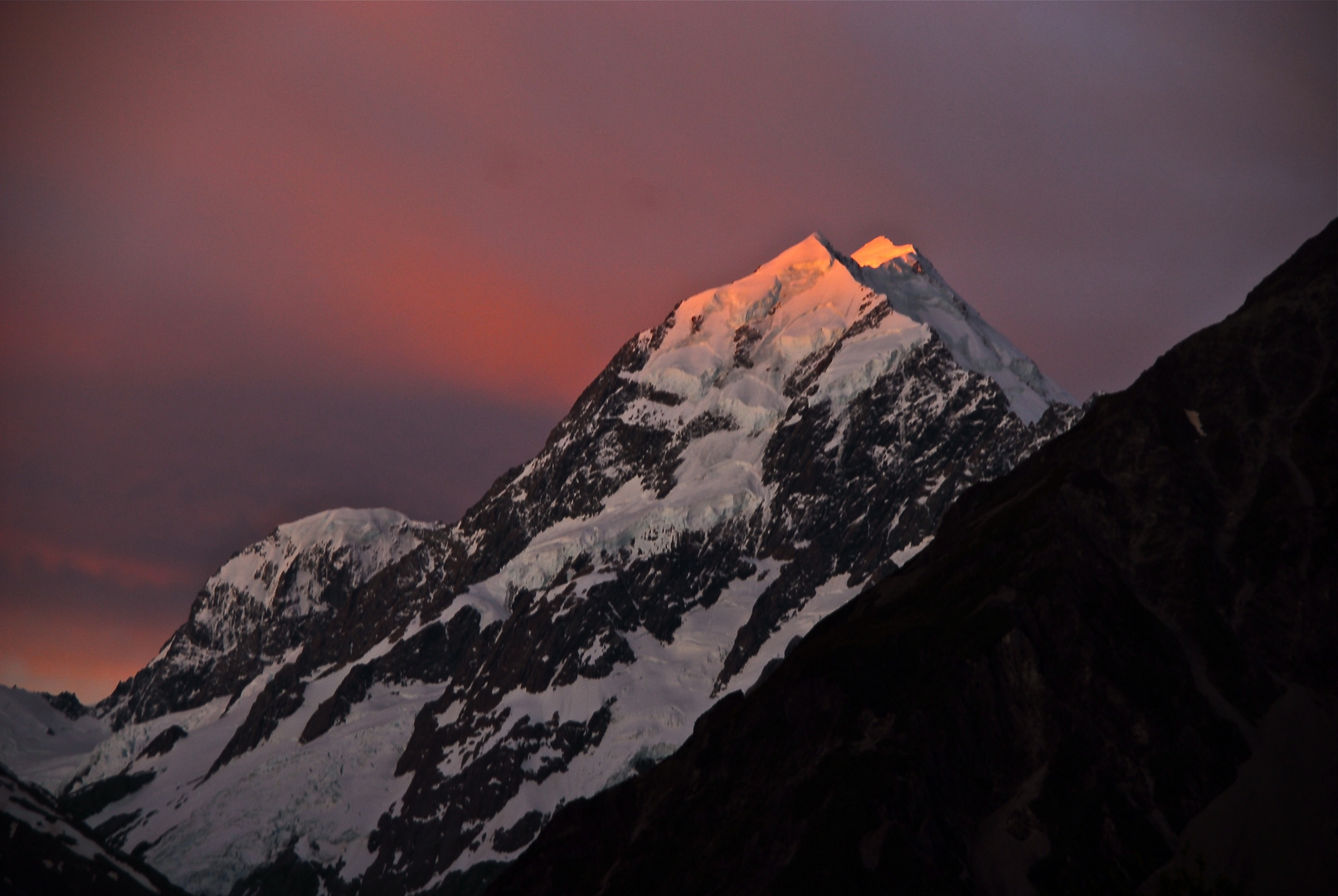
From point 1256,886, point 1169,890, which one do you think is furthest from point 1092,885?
point 1169,890

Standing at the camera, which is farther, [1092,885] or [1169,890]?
[1092,885]

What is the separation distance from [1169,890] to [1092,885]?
2316 inches

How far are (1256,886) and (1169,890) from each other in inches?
2360

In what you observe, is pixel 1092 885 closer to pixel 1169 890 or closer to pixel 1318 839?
pixel 1318 839

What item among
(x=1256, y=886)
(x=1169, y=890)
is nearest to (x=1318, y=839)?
(x=1256, y=886)

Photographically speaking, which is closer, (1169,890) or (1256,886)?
(1169,890)

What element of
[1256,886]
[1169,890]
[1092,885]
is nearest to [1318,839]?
[1256,886]

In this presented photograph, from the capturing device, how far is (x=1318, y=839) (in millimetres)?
197625

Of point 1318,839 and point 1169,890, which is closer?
point 1169,890

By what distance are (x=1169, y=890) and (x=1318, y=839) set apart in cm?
6576

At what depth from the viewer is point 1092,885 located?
7790 inches

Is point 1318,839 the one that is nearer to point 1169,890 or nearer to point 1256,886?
point 1256,886
